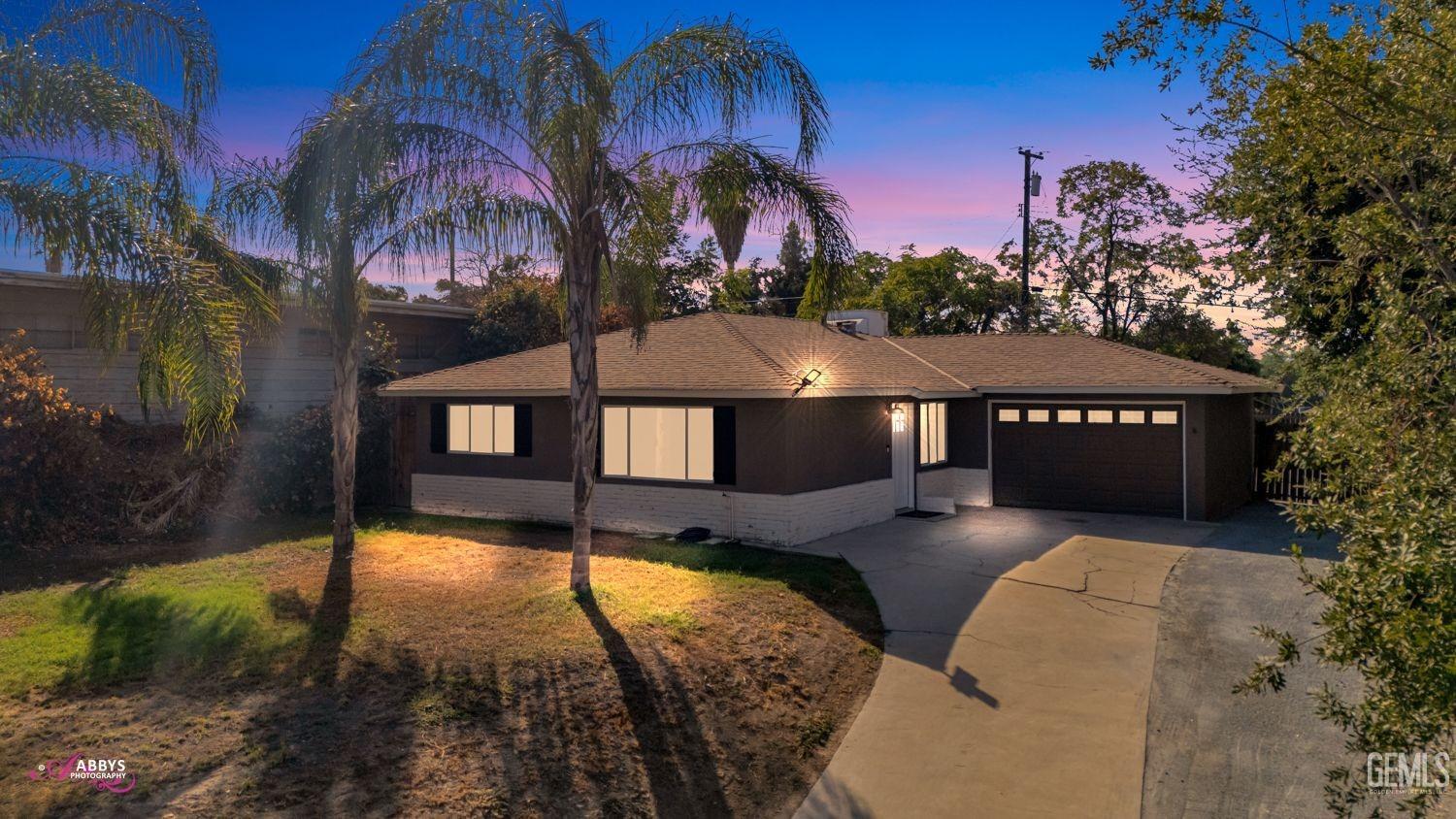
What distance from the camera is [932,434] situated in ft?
60.3

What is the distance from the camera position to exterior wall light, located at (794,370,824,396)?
13308mm

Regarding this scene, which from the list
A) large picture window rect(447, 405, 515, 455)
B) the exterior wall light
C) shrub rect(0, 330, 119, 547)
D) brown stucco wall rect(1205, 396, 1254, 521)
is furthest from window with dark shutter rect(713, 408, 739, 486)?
shrub rect(0, 330, 119, 547)

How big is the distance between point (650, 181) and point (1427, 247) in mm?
7697

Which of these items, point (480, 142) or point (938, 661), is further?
point (480, 142)

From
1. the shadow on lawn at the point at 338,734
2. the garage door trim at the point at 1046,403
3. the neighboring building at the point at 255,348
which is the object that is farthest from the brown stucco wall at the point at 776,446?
the shadow on lawn at the point at 338,734

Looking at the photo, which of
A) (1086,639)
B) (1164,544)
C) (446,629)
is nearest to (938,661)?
(1086,639)

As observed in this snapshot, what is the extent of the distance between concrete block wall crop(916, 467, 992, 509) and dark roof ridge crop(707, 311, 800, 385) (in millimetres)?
4589

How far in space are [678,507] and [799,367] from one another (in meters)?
3.26

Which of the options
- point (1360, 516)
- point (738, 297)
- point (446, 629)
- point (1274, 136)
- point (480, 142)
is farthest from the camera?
point (738, 297)

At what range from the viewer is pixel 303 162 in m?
10.5

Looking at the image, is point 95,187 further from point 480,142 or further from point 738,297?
point 738,297

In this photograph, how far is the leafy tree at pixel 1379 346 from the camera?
130 inches

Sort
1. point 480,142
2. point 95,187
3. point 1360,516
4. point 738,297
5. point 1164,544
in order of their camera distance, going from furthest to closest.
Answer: point 738,297
point 1164,544
point 480,142
point 95,187
point 1360,516

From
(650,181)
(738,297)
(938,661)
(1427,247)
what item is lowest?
(938,661)
